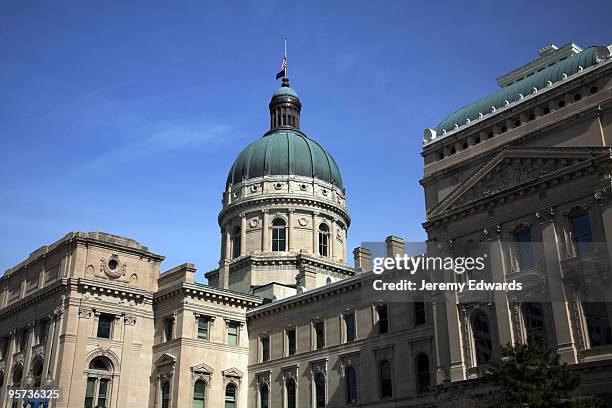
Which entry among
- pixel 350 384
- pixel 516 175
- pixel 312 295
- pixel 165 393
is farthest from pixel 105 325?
pixel 516 175

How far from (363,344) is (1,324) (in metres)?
33.8

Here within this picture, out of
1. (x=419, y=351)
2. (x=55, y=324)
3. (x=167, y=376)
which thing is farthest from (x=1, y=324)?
(x=419, y=351)

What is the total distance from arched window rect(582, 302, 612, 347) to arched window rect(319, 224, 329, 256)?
144ft

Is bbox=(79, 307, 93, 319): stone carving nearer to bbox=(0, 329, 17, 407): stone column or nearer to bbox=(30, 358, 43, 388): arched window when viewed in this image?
bbox=(30, 358, 43, 388): arched window

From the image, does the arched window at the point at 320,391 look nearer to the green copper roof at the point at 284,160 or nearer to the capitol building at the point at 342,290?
the capitol building at the point at 342,290

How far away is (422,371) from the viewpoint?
1797 inches

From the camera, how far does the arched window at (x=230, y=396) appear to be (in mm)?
56719

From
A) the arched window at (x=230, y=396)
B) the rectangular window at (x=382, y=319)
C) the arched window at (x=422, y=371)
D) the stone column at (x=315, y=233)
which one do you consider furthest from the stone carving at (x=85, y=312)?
the stone column at (x=315, y=233)

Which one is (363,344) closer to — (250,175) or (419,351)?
(419,351)

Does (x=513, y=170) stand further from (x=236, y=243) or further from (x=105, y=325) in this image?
(x=236, y=243)

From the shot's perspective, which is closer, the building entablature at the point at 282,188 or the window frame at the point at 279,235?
the window frame at the point at 279,235

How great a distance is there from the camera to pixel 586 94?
37750 mm

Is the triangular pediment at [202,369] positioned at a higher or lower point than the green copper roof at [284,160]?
lower

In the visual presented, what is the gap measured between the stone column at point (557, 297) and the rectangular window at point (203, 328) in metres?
30.1
